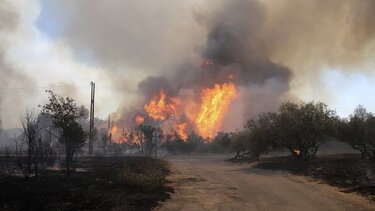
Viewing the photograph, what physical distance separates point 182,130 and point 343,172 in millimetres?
78666

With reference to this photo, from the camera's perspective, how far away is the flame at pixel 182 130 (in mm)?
111750

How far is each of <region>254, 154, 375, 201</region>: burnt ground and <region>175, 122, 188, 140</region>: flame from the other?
65.7 meters

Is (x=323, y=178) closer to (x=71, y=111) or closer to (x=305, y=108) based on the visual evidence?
(x=305, y=108)

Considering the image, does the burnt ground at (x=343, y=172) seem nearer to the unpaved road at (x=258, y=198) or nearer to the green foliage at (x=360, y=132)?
the unpaved road at (x=258, y=198)

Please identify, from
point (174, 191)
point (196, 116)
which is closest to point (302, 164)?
point (174, 191)

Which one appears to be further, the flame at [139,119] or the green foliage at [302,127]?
the flame at [139,119]

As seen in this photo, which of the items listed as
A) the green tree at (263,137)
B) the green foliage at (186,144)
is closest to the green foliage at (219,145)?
the green foliage at (186,144)

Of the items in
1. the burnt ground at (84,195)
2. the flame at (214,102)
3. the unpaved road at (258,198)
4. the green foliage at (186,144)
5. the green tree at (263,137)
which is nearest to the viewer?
the burnt ground at (84,195)

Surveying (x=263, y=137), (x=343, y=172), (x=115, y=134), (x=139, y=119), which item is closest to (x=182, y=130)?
(x=139, y=119)

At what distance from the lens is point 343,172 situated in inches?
1366

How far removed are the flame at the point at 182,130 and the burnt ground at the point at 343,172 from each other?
65701mm

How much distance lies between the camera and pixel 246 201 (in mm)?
20625

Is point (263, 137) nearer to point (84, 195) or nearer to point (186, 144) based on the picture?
point (84, 195)

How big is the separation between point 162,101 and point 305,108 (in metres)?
60.7
